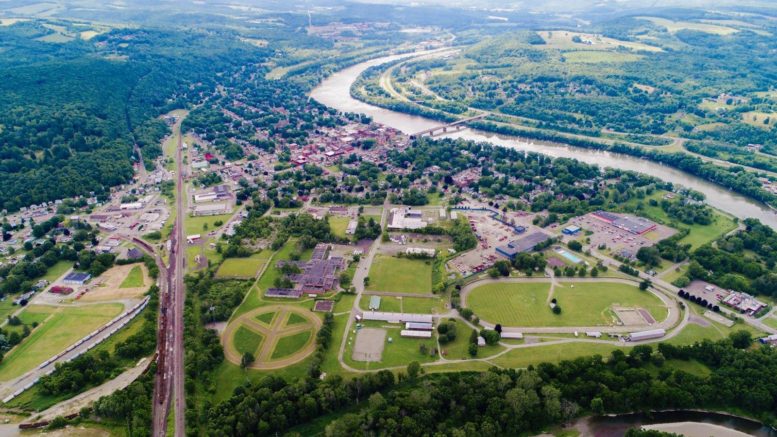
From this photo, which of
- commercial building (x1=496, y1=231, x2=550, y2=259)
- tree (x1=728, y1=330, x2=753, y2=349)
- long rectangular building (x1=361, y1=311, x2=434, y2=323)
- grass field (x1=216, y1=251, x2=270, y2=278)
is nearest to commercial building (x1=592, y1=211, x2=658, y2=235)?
commercial building (x1=496, y1=231, x2=550, y2=259)

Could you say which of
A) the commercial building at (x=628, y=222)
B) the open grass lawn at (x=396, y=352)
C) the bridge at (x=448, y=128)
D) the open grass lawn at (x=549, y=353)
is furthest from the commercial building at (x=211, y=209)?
the commercial building at (x=628, y=222)

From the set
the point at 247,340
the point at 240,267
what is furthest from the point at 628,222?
the point at 247,340

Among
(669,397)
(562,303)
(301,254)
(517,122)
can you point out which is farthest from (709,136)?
(301,254)

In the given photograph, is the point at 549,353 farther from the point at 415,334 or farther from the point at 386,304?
the point at 386,304

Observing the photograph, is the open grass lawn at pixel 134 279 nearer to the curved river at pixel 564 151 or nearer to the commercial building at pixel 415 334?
the commercial building at pixel 415 334

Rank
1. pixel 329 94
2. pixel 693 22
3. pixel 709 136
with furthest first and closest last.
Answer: pixel 693 22 < pixel 329 94 < pixel 709 136

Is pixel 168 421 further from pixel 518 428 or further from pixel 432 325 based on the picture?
pixel 518 428
